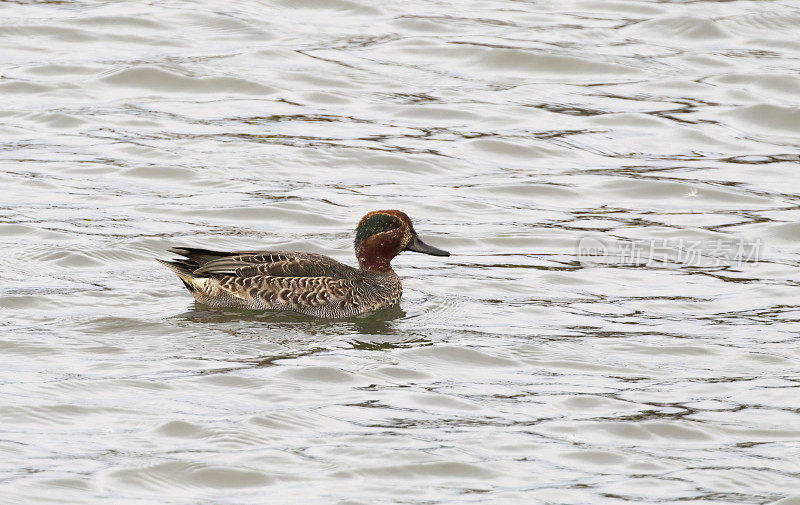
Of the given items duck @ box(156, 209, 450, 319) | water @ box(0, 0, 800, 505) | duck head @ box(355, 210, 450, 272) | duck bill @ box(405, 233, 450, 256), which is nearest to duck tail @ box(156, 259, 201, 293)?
duck @ box(156, 209, 450, 319)

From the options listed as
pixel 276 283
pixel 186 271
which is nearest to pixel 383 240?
pixel 276 283

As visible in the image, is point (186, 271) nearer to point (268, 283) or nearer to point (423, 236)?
point (268, 283)

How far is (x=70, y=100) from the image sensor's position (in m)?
16.0

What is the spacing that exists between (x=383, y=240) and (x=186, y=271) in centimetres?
152

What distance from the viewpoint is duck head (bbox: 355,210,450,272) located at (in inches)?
432

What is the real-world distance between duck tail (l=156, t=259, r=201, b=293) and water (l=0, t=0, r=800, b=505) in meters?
0.27

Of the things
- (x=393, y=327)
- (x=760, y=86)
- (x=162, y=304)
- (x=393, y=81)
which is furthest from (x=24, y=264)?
(x=760, y=86)

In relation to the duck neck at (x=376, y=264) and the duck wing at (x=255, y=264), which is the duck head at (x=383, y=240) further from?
the duck wing at (x=255, y=264)

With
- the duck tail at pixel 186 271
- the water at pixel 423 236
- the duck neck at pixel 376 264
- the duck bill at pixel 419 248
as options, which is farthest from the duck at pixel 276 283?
the duck bill at pixel 419 248

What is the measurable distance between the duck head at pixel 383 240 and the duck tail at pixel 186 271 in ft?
4.27

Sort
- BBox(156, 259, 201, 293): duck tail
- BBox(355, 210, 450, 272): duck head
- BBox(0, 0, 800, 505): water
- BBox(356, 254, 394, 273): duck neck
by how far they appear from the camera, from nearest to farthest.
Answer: BBox(0, 0, 800, 505): water, BBox(156, 259, 201, 293): duck tail, BBox(355, 210, 450, 272): duck head, BBox(356, 254, 394, 273): duck neck

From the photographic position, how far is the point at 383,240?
36.3 ft

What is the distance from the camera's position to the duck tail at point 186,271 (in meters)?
10.4

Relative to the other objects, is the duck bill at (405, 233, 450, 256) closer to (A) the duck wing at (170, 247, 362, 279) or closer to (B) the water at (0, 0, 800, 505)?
(B) the water at (0, 0, 800, 505)
